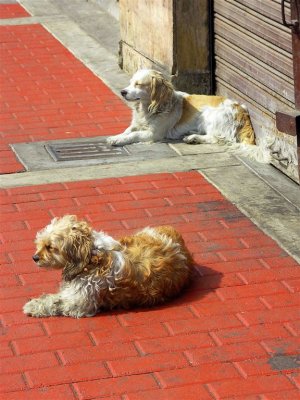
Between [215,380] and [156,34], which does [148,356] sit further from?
[156,34]

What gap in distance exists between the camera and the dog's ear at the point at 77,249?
23.4 feet

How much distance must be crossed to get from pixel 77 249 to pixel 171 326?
812 mm

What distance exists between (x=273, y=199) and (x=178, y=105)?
2.12m

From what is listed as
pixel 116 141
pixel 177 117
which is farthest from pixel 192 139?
pixel 116 141

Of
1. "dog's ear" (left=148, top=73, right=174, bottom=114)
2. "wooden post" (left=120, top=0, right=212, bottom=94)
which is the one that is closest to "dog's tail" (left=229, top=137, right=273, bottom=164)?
"dog's ear" (left=148, top=73, right=174, bottom=114)

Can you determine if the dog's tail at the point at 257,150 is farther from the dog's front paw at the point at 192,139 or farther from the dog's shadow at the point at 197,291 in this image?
the dog's shadow at the point at 197,291

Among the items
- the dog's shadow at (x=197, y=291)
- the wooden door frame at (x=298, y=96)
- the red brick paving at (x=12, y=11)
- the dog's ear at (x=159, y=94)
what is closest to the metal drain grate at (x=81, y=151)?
the dog's ear at (x=159, y=94)

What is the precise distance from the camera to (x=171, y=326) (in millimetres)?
7094

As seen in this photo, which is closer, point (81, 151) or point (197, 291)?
point (197, 291)

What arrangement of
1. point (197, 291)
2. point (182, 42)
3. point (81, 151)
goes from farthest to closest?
point (182, 42)
point (81, 151)
point (197, 291)

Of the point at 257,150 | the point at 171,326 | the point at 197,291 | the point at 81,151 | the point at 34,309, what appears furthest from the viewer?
the point at 81,151

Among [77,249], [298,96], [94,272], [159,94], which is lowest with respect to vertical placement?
[159,94]

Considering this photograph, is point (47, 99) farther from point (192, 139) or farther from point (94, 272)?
point (94, 272)

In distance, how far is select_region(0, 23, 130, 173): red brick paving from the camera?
11.2 metres
